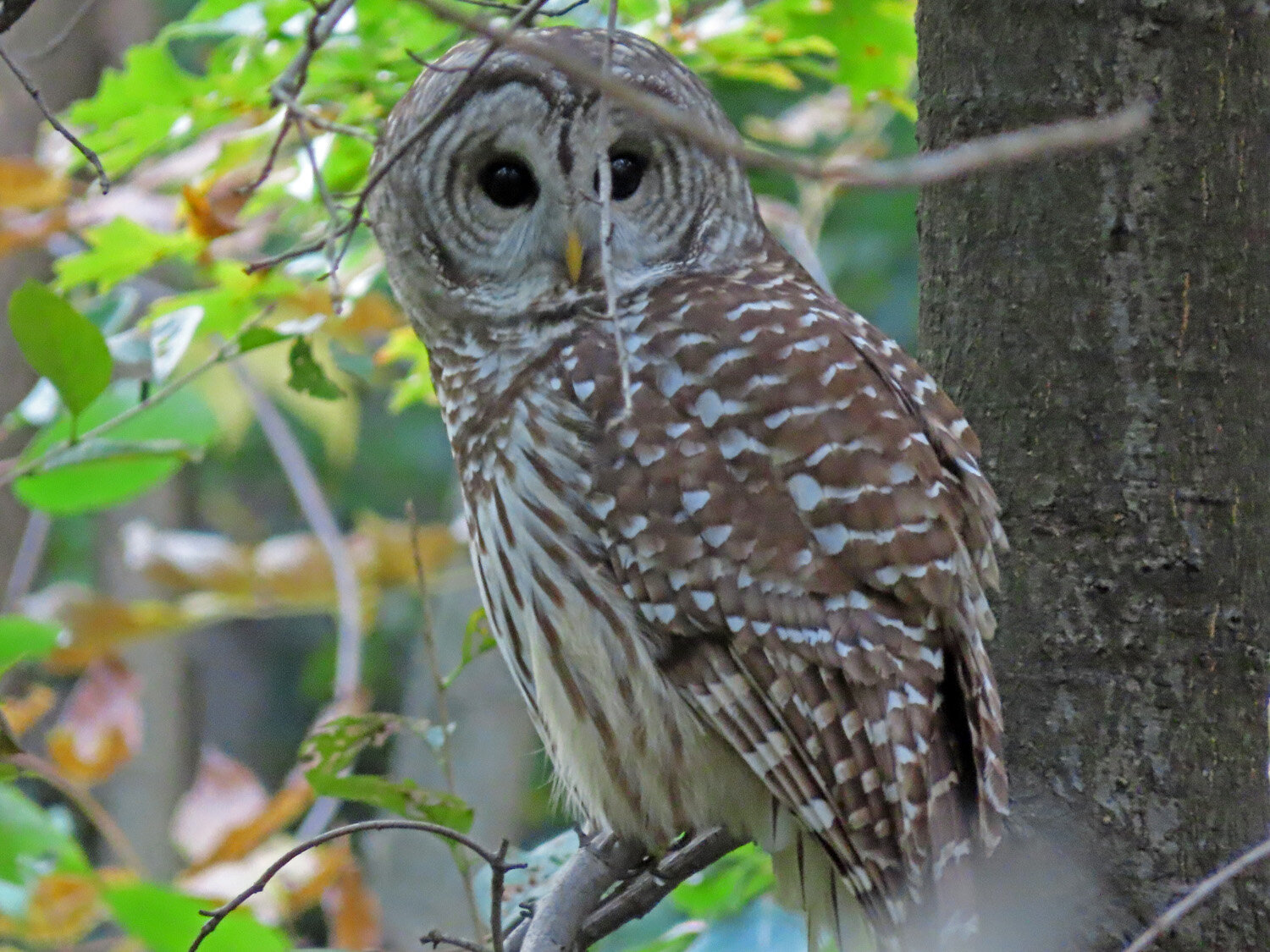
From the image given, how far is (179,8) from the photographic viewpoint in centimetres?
973

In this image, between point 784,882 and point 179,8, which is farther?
point 179,8

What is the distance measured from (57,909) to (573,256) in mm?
1729

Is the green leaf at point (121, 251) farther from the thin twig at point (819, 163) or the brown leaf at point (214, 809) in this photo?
the thin twig at point (819, 163)

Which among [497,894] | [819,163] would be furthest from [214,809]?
[819,163]

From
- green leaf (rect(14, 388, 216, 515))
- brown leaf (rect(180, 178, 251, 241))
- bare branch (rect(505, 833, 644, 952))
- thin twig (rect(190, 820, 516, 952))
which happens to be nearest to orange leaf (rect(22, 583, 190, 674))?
green leaf (rect(14, 388, 216, 515))

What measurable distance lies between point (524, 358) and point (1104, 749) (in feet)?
3.42

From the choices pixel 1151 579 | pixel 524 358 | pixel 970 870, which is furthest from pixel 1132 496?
pixel 524 358

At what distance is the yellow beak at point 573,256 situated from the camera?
2.21 m

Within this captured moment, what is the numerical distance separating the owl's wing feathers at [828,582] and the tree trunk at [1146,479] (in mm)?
109

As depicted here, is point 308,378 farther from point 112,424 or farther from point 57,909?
point 57,909

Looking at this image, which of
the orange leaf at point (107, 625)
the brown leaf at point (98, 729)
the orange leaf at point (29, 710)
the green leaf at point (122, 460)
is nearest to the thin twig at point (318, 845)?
the green leaf at point (122, 460)

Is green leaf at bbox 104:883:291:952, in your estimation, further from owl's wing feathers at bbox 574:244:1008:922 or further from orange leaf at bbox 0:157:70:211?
orange leaf at bbox 0:157:70:211

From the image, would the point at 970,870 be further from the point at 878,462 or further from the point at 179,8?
the point at 179,8

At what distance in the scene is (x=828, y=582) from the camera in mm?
1945
